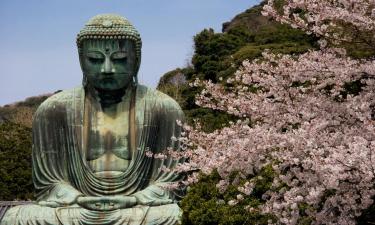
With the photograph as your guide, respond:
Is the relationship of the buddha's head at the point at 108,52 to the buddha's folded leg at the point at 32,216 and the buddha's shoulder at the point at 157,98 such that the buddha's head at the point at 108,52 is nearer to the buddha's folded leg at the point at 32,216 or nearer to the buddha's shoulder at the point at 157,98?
the buddha's shoulder at the point at 157,98

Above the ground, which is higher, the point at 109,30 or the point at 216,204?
the point at 109,30

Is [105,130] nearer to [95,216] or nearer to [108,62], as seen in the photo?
[108,62]

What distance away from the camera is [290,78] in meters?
9.00

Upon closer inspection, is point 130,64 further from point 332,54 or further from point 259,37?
point 259,37

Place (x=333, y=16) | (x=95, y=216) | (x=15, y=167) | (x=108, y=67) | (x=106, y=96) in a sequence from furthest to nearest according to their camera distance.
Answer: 1. (x=15, y=167)
2. (x=106, y=96)
3. (x=108, y=67)
4. (x=95, y=216)
5. (x=333, y=16)

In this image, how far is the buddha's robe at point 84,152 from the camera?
1130 cm

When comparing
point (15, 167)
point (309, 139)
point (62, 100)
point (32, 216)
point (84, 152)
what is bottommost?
point (15, 167)

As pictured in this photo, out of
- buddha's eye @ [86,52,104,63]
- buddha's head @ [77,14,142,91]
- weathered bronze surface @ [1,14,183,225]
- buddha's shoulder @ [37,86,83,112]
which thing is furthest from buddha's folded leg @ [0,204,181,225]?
buddha's eye @ [86,52,104,63]

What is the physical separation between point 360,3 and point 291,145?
1535mm

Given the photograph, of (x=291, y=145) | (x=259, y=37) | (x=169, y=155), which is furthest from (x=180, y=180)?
(x=259, y=37)

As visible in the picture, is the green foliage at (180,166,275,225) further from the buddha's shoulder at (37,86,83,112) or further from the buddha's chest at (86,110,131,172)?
the buddha's shoulder at (37,86,83,112)

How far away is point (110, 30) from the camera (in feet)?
37.4

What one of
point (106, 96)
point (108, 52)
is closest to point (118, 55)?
point (108, 52)

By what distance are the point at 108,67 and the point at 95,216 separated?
185 cm
